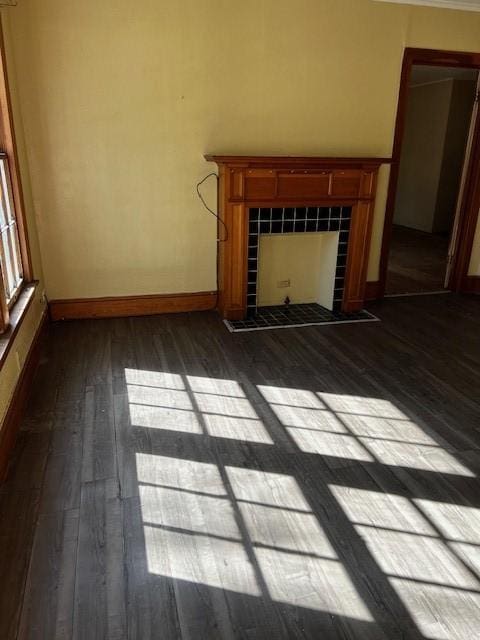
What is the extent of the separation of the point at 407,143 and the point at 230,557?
8.94 meters

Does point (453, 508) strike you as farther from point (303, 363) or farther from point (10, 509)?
point (10, 509)

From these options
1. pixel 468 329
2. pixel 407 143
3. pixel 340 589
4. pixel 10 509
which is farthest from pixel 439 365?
pixel 407 143

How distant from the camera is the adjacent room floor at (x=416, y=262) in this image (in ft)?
18.0

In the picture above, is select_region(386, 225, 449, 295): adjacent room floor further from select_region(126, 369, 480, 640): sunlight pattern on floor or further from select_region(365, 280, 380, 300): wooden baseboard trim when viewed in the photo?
select_region(126, 369, 480, 640): sunlight pattern on floor

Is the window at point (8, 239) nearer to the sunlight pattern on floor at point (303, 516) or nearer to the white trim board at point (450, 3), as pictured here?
the sunlight pattern on floor at point (303, 516)

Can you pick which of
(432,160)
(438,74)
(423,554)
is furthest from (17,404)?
(432,160)

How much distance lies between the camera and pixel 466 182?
16.3 ft

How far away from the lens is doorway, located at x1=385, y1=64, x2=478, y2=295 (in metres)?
7.62

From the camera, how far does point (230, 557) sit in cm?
185

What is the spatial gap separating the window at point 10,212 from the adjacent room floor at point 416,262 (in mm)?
3629

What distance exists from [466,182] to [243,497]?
4.24 metres

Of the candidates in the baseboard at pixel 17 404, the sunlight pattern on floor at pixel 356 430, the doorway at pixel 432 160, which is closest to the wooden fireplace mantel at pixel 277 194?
the sunlight pattern on floor at pixel 356 430

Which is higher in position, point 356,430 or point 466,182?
point 466,182

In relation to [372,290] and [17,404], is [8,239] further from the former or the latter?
[372,290]
